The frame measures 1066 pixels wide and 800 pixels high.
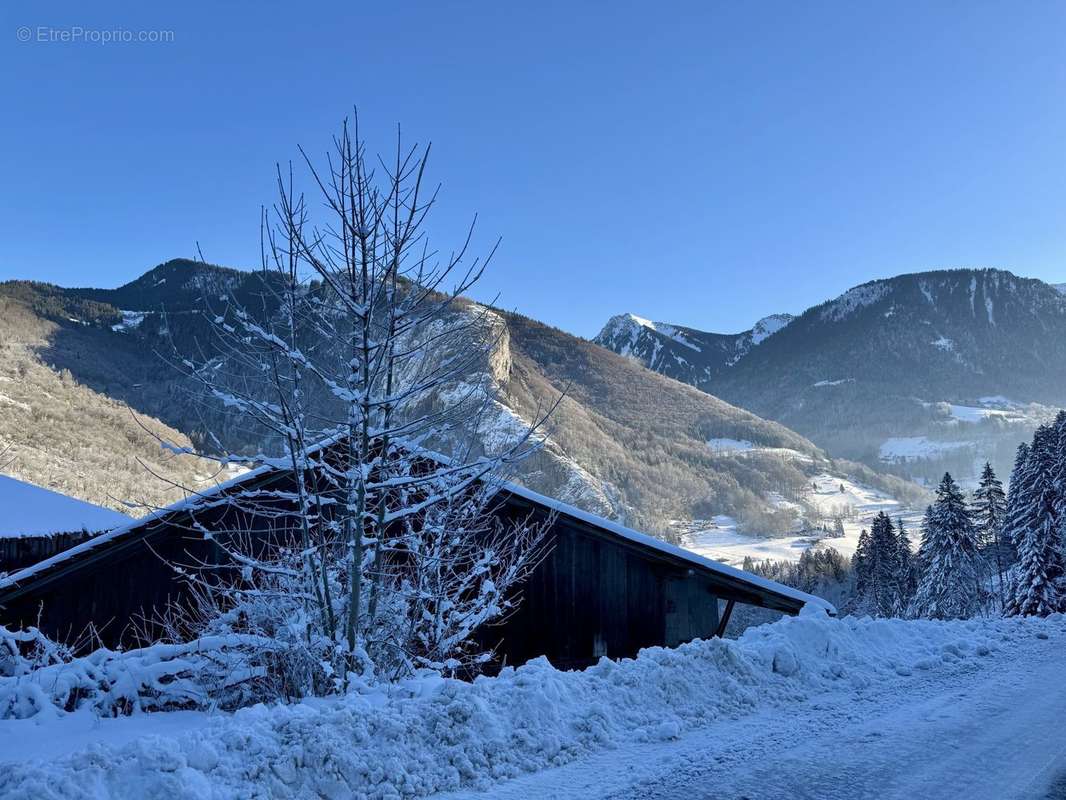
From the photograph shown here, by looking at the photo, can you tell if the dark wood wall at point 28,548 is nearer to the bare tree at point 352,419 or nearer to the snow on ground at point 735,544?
the bare tree at point 352,419

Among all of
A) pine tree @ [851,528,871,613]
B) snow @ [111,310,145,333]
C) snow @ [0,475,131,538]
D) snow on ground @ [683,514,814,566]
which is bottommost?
snow on ground @ [683,514,814,566]

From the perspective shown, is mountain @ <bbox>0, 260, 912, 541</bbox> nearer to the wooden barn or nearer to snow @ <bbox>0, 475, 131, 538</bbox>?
snow @ <bbox>0, 475, 131, 538</bbox>

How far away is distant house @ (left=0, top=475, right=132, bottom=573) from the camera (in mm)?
13936

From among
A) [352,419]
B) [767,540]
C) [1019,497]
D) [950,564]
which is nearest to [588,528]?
[352,419]

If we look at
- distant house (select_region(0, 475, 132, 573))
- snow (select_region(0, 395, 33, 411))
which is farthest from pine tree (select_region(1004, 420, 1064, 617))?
snow (select_region(0, 395, 33, 411))

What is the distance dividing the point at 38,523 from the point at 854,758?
1675 centimetres

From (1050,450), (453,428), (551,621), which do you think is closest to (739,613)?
(1050,450)

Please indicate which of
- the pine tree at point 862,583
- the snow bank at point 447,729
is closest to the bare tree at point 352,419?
the snow bank at point 447,729

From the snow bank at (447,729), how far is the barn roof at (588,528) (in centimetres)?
365

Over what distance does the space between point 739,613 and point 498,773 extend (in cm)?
6450

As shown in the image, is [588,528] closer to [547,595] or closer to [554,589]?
[554,589]

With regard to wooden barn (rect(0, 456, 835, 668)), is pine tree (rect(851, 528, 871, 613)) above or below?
below

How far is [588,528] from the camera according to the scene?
1073 centimetres

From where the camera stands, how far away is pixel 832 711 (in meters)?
5.43
